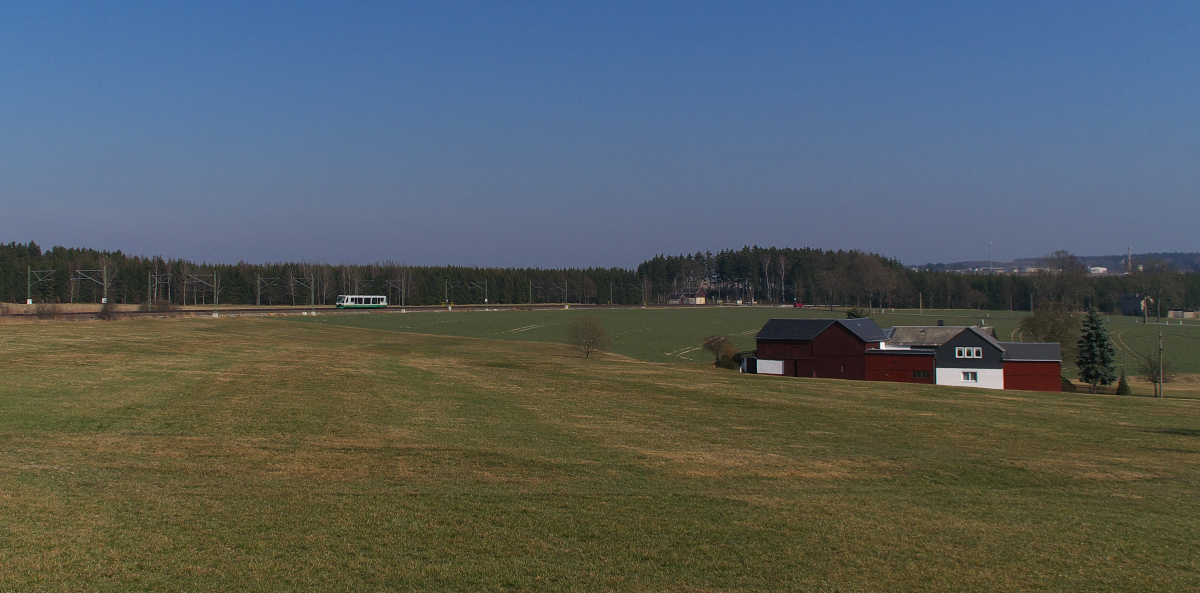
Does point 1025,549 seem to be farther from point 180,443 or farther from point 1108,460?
point 180,443

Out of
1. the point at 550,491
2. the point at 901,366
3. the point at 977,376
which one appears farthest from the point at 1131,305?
the point at 550,491

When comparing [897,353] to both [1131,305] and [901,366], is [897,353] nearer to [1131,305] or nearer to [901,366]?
[901,366]

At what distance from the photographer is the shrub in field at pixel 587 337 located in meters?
66.1

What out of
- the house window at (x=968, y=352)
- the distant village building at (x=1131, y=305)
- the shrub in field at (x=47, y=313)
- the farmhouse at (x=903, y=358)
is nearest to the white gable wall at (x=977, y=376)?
the farmhouse at (x=903, y=358)

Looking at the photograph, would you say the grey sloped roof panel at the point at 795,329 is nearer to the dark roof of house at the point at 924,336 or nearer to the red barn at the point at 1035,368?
the dark roof of house at the point at 924,336

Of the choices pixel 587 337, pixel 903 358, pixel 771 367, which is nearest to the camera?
pixel 903 358

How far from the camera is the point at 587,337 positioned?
6638cm

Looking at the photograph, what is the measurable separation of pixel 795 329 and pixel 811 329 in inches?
60.0

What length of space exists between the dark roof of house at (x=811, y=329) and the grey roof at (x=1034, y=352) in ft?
33.4

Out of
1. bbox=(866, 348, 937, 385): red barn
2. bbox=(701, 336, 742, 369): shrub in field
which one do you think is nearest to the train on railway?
bbox=(701, 336, 742, 369): shrub in field

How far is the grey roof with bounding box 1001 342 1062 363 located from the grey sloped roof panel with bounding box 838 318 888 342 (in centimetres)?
1014

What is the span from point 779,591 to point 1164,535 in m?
8.82

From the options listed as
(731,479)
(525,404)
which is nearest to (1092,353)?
(525,404)

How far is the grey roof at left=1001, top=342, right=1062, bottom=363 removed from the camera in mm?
61031
